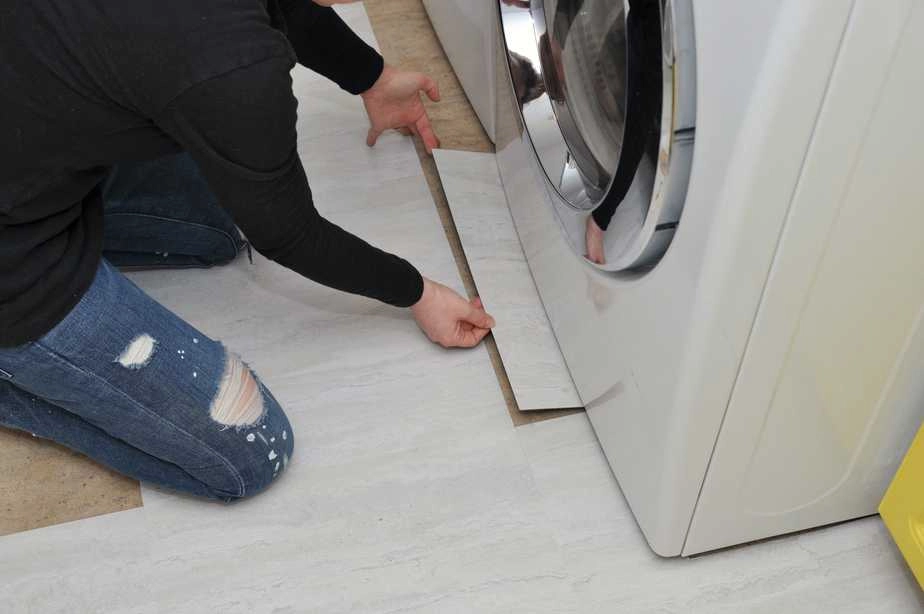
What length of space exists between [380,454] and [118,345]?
345 millimetres

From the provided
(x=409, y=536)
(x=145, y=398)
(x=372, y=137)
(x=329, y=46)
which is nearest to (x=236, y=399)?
(x=145, y=398)

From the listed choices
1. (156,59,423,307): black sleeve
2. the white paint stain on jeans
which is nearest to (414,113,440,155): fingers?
(156,59,423,307): black sleeve

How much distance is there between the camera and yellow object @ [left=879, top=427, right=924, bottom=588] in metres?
0.94

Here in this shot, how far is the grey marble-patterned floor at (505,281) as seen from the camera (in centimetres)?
123

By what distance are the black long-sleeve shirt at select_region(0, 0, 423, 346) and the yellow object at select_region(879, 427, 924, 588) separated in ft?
1.99

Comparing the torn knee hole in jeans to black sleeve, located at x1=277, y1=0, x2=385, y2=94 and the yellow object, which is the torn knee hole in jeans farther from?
the yellow object

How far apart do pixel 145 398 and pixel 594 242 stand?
50cm

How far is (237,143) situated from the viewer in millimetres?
830

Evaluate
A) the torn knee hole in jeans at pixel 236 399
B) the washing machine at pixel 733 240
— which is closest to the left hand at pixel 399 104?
the washing machine at pixel 733 240

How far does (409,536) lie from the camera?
111 cm

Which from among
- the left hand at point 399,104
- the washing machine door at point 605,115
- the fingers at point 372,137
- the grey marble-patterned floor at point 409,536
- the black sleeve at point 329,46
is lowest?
the grey marble-patterned floor at point 409,536

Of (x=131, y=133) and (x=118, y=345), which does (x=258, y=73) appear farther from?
(x=118, y=345)

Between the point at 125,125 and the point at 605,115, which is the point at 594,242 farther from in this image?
the point at 125,125

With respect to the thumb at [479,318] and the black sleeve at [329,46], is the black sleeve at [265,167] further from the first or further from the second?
the black sleeve at [329,46]
